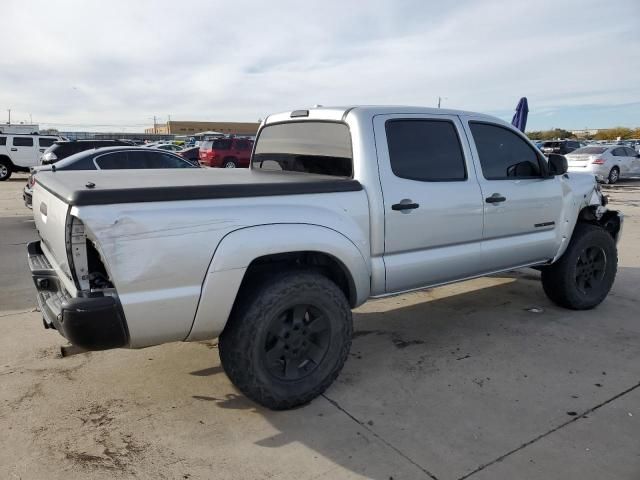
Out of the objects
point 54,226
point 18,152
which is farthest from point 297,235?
point 18,152

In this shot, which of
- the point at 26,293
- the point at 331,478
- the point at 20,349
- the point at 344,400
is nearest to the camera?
the point at 331,478

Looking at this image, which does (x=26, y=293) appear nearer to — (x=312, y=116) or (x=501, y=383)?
(x=312, y=116)

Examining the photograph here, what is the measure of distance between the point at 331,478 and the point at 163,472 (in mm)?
864

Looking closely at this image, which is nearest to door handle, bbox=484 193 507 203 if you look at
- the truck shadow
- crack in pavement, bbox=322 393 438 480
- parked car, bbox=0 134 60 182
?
the truck shadow

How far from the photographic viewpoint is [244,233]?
2.82 m

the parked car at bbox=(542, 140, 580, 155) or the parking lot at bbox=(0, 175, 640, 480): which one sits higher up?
the parked car at bbox=(542, 140, 580, 155)

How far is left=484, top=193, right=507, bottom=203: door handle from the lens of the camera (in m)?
4.02

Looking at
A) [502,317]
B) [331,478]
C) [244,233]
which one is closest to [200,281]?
[244,233]

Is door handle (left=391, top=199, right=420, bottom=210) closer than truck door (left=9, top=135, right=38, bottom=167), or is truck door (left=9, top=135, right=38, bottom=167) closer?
door handle (left=391, top=199, right=420, bottom=210)

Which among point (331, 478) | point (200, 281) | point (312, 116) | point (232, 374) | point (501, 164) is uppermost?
point (312, 116)

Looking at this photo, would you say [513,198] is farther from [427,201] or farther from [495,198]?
[427,201]

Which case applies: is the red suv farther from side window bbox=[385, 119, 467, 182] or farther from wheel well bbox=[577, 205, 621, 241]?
side window bbox=[385, 119, 467, 182]

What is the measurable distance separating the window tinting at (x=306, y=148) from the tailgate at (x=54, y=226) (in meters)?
1.84

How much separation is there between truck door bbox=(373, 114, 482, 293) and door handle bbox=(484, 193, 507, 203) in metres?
0.09
